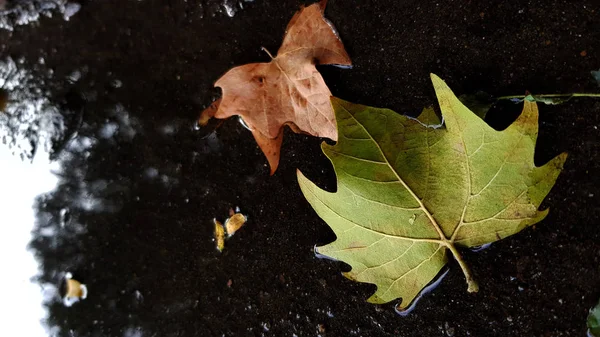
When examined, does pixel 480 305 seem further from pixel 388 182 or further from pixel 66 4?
pixel 66 4

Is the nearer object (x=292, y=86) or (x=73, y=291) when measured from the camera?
(x=292, y=86)

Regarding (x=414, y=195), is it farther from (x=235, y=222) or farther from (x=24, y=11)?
(x=24, y=11)

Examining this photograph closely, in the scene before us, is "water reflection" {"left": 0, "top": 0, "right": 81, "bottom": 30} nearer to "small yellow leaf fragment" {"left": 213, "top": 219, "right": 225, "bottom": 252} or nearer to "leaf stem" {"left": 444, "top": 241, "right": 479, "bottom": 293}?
"small yellow leaf fragment" {"left": 213, "top": 219, "right": 225, "bottom": 252}

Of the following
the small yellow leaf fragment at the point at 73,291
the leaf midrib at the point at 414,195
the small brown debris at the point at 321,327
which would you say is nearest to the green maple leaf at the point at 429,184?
the leaf midrib at the point at 414,195

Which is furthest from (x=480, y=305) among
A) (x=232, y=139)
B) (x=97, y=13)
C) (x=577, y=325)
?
(x=97, y=13)

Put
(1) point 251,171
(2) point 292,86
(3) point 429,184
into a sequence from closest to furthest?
(3) point 429,184, (2) point 292,86, (1) point 251,171

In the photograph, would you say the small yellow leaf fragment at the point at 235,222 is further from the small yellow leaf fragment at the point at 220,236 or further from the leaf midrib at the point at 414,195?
the leaf midrib at the point at 414,195

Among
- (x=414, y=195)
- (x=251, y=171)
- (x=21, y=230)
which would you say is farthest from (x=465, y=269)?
(x=21, y=230)

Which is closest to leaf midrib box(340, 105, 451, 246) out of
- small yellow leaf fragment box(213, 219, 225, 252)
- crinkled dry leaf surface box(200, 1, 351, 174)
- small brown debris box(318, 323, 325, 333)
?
crinkled dry leaf surface box(200, 1, 351, 174)
